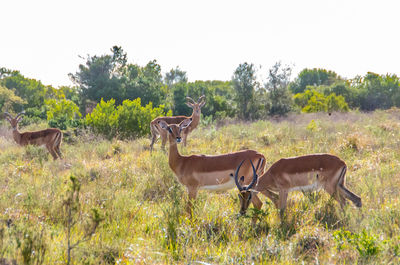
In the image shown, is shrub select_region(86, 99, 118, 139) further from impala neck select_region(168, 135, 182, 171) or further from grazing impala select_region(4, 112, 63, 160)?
impala neck select_region(168, 135, 182, 171)

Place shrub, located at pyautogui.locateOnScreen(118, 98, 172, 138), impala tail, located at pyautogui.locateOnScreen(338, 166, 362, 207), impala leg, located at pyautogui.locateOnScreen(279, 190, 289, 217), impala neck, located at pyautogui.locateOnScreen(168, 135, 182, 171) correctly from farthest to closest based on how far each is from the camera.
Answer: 1. shrub, located at pyautogui.locateOnScreen(118, 98, 172, 138)
2. impala neck, located at pyautogui.locateOnScreen(168, 135, 182, 171)
3. impala leg, located at pyautogui.locateOnScreen(279, 190, 289, 217)
4. impala tail, located at pyautogui.locateOnScreen(338, 166, 362, 207)

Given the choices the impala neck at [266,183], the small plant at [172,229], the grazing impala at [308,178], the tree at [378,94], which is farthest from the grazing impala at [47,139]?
the tree at [378,94]

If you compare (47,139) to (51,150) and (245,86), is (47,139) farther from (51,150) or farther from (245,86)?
(245,86)

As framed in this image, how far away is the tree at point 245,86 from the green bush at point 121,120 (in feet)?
36.4

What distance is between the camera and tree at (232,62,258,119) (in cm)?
2509

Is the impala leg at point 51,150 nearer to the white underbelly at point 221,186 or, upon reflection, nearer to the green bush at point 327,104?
the white underbelly at point 221,186

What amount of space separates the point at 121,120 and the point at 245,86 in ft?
42.0

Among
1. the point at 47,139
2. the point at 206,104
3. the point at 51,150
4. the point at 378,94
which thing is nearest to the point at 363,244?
the point at 51,150

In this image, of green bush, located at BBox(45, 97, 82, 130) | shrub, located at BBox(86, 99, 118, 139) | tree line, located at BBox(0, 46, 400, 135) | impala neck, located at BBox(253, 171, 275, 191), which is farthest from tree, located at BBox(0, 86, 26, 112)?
impala neck, located at BBox(253, 171, 275, 191)

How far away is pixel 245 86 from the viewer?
83.0 feet

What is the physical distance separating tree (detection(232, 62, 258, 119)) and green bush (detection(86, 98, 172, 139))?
436 inches

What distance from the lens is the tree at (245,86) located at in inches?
988

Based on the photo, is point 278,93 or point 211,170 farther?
point 278,93

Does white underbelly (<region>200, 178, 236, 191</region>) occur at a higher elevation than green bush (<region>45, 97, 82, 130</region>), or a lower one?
lower
